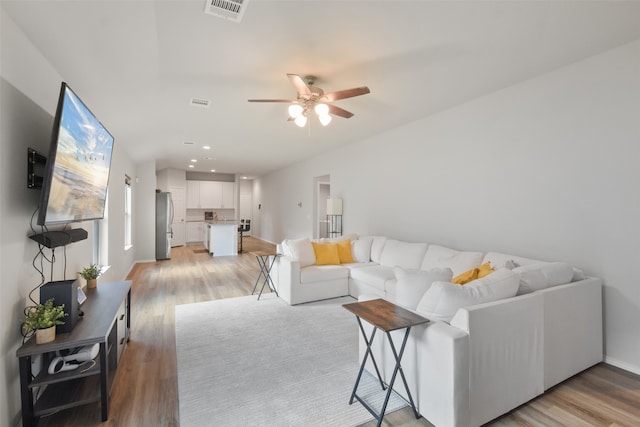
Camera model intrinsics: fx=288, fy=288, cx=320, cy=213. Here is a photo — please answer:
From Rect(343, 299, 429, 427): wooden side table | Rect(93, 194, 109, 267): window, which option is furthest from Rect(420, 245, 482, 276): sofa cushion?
Rect(93, 194, 109, 267): window

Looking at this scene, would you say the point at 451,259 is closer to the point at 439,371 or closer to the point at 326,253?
the point at 326,253

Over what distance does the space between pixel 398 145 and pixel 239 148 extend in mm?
3493

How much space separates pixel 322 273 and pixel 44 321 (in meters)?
3.06

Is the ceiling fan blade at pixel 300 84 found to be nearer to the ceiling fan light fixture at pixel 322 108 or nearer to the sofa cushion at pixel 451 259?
the ceiling fan light fixture at pixel 322 108

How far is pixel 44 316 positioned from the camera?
67.9 inches

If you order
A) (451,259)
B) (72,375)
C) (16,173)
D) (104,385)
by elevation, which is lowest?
(104,385)

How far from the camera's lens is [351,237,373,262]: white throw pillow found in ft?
15.8

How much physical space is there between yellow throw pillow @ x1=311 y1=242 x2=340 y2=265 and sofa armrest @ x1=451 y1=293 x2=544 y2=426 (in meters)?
2.87

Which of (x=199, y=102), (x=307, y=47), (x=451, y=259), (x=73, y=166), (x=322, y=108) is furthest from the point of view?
(x=199, y=102)

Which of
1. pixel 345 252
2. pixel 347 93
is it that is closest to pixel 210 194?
pixel 345 252

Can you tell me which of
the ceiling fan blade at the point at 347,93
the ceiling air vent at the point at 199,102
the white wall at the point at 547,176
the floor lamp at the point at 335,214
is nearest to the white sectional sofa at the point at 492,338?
the white wall at the point at 547,176

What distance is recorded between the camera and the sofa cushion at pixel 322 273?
13.6 ft

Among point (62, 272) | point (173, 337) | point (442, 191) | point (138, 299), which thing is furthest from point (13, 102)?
point (442, 191)

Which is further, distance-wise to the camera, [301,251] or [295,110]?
[301,251]
